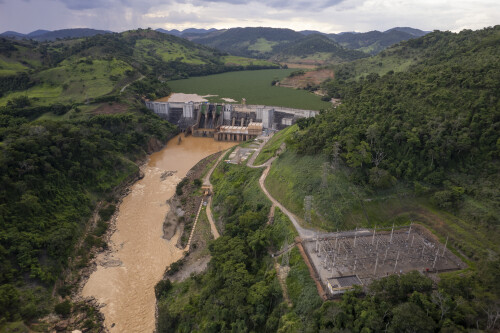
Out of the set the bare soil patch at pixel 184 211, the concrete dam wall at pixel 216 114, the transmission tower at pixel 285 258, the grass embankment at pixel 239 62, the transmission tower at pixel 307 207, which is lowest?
the bare soil patch at pixel 184 211

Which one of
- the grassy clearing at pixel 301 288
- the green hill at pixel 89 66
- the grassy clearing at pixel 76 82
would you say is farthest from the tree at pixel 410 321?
the grassy clearing at pixel 76 82

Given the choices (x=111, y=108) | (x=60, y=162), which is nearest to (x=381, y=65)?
(x=111, y=108)

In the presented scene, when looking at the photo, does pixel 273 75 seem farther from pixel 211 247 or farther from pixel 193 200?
pixel 211 247

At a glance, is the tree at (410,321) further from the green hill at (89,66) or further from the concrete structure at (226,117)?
the green hill at (89,66)

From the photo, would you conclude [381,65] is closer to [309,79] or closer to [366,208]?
[309,79]

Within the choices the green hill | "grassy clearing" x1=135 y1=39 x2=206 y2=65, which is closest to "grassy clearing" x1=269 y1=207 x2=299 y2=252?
the green hill

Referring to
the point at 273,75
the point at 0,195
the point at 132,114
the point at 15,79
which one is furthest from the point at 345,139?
the point at 273,75
